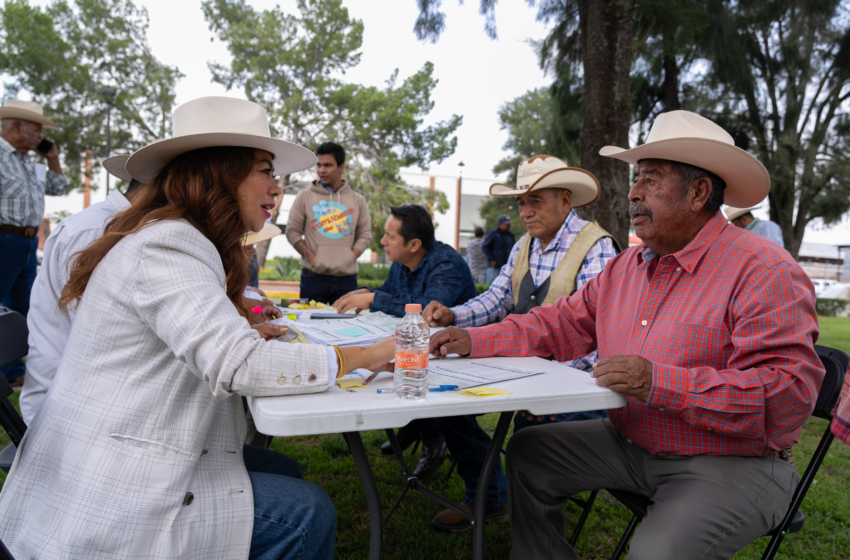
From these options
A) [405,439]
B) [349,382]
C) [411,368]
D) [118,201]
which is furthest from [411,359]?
[405,439]

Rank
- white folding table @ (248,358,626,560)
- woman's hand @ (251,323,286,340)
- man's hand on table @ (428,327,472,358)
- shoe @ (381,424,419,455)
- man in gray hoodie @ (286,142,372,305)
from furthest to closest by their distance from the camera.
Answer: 1. man in gray hoodie @ (286,142,372,305)
2. shoe @ (381,424,419,455)
3. woman's hand @ (251,323,286,340)
4. man's hand on table @ (428,327,472,358)
5. white folding table @ (248,358,626,560)

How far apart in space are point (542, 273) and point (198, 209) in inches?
79.0

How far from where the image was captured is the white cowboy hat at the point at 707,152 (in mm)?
1993

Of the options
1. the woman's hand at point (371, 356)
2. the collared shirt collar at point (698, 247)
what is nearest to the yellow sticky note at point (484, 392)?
the woman's hand at point (371, 356)

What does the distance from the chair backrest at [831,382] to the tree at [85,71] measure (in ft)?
60.8

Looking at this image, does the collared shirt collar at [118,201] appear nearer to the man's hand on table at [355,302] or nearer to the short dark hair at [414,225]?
the man's hand on table at [355,302]

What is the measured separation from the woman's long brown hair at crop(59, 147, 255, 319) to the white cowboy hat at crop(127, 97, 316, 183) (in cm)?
5

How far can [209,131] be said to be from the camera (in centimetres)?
171

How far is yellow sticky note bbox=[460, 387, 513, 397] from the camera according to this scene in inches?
57.9

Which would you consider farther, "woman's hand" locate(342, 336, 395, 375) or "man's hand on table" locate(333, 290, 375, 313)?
"man's hand on table" locate(333, 290, 375, 313)

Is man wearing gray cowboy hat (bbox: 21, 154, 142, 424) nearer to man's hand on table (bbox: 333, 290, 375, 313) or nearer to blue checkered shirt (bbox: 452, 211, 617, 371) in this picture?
man's hand on table (bbox: 333, 290, 375, 313)

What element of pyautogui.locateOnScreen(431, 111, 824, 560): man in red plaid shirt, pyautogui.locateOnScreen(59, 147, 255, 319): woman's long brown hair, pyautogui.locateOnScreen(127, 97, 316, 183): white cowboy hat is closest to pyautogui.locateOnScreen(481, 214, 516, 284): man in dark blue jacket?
pyautogui.locateOnScreen(431, 111, 824, 560): man in red plaid shirt

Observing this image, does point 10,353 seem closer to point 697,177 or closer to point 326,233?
point 697,177

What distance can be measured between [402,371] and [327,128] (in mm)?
18557
